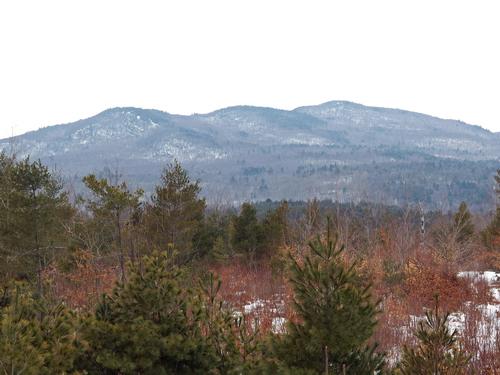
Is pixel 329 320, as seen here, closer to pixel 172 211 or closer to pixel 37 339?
pixel 37 339

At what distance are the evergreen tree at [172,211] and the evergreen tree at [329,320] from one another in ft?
45.1

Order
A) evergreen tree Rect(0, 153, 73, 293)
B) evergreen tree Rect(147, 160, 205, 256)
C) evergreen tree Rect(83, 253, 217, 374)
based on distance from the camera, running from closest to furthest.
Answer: evergreen tree Rect(83, 253, 217, 374)
evergreen tree Rect(0, 153, 73, 293)
evergreen tree Rect(147, 160, 205, 256)

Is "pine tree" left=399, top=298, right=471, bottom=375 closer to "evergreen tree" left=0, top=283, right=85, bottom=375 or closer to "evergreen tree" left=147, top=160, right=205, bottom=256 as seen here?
"evergreen tree" left=0, top=283, right=85, bottom=375

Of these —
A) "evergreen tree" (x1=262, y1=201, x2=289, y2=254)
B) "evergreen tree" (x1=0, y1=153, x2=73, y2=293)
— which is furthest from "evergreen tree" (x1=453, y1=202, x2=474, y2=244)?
"evergreen tree" (x1=0, y1=153, x2=73, y2=293)

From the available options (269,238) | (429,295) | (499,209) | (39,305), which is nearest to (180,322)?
(39,305)

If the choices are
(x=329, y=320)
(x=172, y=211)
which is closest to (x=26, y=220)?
(x=172, y=211)

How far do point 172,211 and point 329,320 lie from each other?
1458 centimetres

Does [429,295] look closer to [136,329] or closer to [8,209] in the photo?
Result: [136,329]

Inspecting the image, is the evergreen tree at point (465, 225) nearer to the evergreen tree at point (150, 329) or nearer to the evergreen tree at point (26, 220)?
the evergreen tree at point (26, 220)

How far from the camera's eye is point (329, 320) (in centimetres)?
464

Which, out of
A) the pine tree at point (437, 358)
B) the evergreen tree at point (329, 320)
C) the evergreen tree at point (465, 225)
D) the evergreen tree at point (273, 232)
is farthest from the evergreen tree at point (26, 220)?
the evergreen tree at point (465, 225)

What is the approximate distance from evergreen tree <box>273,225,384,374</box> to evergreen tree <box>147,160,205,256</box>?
1375 centimetres

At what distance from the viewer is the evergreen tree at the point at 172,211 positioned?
18.6m

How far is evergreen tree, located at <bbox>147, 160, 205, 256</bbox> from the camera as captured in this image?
18562 millimetres
